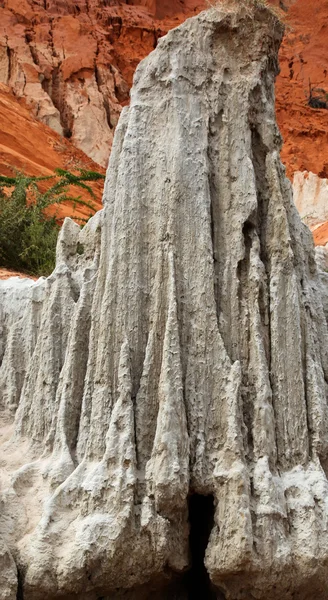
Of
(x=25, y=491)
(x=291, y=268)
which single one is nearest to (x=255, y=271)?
(x=291, y=268)

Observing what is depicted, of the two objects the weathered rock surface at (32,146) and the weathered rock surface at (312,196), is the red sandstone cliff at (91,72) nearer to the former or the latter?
the weathered rock surface at (32,146)

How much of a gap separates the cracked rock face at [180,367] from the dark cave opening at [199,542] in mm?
105

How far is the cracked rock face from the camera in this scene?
18.3ft

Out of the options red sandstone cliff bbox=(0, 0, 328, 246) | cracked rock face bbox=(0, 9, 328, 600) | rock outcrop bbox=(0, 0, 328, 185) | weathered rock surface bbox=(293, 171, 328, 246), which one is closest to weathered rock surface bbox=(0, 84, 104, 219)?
red sandstone cliff bbox=(0, 0, 328, 246)

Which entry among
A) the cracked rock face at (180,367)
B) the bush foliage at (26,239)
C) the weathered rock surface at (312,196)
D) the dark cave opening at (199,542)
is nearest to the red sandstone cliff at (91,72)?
the weathered rock surface at (312,196)

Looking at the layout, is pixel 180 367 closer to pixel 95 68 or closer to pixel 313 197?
pixel 313 197

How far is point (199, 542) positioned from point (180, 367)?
151 cm

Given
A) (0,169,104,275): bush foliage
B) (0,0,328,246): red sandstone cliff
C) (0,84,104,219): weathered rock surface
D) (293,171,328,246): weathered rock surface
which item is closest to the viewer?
(0,169,104,275): bush foliage

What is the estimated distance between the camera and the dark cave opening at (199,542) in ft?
20.2

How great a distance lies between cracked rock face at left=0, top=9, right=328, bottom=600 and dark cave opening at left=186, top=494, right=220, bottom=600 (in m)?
0.10

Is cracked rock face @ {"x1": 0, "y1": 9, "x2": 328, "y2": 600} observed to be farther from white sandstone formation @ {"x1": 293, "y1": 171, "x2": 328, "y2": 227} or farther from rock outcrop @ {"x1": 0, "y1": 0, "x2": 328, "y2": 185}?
rock outcrop @ {"x1": 0, "y1": 0, "x2": 328, "y2": 185}

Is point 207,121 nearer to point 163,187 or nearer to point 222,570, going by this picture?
point 163,187

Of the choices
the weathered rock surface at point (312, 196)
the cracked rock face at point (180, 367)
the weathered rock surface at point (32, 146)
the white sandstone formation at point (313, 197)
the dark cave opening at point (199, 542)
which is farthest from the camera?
the white sandstone formation at point (313, 197)

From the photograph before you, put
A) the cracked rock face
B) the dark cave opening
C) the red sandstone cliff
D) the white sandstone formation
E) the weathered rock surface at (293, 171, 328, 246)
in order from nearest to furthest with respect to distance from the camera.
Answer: the cracked rock face → the dark cave opening → the weathered rock surface at (293, 171, 328, 246) → the white sandstone formation → the red sandstone cliff
